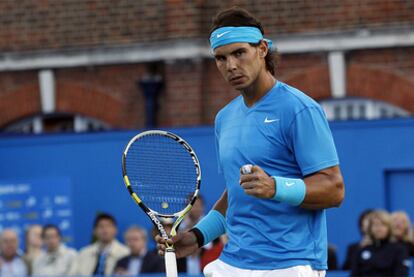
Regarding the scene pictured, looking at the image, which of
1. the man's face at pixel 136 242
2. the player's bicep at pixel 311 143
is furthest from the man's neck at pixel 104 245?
the player's bicep at pixel 311 143

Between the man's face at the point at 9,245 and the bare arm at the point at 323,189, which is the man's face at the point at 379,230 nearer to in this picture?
the man's face at the point at 9,245

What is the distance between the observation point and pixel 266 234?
5.87 metres

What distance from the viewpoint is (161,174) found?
6.44 m

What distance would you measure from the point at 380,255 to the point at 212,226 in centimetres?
591

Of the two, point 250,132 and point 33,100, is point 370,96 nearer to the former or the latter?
point 33,100

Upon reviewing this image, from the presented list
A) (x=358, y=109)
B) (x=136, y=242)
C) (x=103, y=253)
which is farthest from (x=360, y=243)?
(x=358, y=109)

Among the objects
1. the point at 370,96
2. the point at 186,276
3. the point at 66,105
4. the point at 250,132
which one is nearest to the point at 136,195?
the point at 250,132

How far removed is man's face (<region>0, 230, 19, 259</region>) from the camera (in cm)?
1498

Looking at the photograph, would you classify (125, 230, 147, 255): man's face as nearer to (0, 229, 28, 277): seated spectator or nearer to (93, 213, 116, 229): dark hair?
(93, 213, 116, 229): dark hair

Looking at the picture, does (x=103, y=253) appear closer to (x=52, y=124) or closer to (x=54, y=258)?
(x=54, y=258)

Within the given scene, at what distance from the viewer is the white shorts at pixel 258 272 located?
5832 mm

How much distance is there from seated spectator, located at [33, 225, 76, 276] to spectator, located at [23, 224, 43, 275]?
0.18 m

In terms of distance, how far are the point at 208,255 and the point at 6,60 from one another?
6.98 m

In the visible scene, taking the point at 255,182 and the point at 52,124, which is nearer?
the point at 255,182
